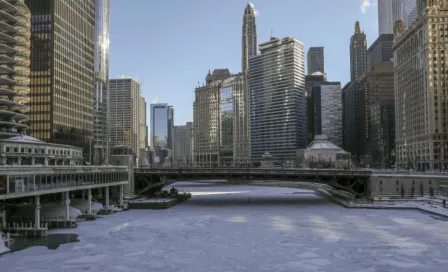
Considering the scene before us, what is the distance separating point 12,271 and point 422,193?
100308mm

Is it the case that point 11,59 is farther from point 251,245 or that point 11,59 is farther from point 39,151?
point 251,245

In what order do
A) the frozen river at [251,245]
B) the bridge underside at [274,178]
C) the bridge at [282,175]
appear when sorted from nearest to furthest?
the frozen river at [251,245] < the bridge at [282,175] < the bridge underside at [274,178]

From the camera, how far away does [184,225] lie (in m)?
84.1

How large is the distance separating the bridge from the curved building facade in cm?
3614

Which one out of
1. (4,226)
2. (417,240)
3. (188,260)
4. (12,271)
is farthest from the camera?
(4,226)

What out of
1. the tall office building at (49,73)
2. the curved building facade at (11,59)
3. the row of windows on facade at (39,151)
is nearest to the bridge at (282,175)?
the row of windows on facade at (39,151)

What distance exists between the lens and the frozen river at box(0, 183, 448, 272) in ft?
170

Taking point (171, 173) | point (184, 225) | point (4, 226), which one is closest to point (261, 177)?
point (171, 173)

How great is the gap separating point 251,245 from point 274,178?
66284 millimetres

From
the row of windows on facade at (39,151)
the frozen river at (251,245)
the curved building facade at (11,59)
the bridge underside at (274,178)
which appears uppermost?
the curved building facade at (11,59)

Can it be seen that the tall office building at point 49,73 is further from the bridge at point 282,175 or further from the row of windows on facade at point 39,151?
the bridge at point 282,175

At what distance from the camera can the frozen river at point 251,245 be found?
5191 centimetres

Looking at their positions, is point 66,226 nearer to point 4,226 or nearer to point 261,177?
point 4,226

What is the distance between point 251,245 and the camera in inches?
2512
